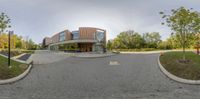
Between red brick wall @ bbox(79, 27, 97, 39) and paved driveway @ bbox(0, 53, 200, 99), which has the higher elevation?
red brick wall @ bbox(79, 27, 97, 39)

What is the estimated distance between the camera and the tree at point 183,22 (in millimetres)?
14984

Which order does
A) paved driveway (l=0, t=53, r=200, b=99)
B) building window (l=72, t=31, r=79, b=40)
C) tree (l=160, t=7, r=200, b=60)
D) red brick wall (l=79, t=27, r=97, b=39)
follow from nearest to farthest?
paved driveway (l=0, t=53, r=200, b=99) → tree (l=160, t=7, r=200, b=60) → red brick wall (l=79, t=27, r=97, b=39) → building window (l=72, t=31, r=79, b=40)

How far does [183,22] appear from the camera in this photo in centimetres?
1520

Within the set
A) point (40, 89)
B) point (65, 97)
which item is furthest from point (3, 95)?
point (65, 97)

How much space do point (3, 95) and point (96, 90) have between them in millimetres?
3422

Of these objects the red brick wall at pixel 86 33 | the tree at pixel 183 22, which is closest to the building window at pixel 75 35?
the red brick wall at pixel 86 33

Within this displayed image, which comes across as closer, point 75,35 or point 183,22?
point 183,22

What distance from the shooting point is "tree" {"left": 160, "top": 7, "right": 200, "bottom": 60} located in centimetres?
1498

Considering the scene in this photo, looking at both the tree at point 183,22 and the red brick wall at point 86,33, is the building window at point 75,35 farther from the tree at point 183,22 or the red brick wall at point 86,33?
the tree at point 183,22

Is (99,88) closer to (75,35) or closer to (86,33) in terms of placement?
(86,33)

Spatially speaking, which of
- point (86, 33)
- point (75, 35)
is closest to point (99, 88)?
point (86, 33)

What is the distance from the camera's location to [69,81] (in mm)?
10875

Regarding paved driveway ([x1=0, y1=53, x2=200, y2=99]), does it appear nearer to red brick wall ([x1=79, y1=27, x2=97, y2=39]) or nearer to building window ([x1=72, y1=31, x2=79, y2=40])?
red brick wall ([x1=79, y1=27, x2=97, y2=39])

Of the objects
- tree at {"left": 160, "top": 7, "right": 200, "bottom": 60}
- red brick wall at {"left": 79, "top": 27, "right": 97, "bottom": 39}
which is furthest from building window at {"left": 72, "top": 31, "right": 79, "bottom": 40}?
tree at {"left": 160, "top": 7, "right": 200, "bottom": 60}
